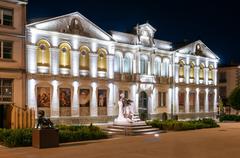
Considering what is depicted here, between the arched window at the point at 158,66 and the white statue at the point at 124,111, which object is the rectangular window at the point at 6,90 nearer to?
the white statue at the point at 124,111

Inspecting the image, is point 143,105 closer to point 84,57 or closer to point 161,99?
point 161,99

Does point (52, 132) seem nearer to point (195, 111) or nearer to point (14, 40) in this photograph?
point (14, 40)

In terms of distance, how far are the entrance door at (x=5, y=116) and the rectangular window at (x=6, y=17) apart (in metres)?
6.97

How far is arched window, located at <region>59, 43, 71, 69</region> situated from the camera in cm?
3725

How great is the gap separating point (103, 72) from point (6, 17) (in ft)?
38.9

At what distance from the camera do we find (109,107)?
41.2 metres

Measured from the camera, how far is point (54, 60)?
36438 mm

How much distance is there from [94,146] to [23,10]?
17.1 metres

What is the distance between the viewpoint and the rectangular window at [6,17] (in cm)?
3281

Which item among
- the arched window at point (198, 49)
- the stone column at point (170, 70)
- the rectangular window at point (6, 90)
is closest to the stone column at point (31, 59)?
the rectangular window at point (6, 90)

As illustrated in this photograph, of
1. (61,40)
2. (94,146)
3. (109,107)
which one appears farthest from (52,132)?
(109,107)

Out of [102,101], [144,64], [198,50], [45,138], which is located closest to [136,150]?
[45,138]

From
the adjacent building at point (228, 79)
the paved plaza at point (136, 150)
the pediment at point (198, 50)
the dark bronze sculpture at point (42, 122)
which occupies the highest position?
the pediment at point (198, 50)

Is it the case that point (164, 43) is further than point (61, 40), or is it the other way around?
point (164, 43)
